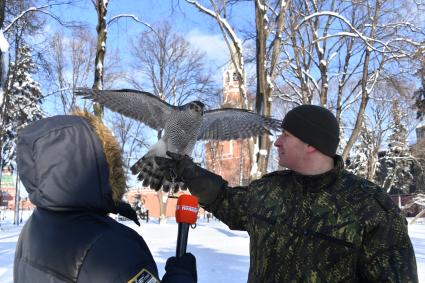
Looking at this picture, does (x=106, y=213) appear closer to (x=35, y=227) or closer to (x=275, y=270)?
(x=35, y=227)

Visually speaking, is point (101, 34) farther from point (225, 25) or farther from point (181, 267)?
point (181, 267)

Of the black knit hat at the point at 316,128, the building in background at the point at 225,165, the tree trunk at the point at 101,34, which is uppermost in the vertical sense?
the tree trunk at the point at 101,34

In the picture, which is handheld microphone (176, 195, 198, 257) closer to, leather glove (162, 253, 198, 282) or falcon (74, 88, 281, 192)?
leather glove (162, 253, 198, 282)

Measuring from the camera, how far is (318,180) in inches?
89.6

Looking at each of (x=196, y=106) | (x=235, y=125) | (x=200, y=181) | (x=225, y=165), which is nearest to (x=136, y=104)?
(x=196, y=106)

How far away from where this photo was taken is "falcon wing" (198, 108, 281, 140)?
17.7 feet

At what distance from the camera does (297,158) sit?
2.35 meters

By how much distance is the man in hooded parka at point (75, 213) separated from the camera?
135 cm

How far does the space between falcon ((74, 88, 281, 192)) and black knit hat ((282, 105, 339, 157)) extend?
1.40 metres

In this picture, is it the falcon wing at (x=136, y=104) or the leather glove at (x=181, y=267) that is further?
the falcon wing at (x=136, y=104)

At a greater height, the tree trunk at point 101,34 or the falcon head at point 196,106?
the tree trunk at point 101,34

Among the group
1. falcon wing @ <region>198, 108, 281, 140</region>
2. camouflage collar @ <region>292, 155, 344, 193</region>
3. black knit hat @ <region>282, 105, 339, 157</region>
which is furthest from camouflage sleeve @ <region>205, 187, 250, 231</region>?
falcon wing @ <region>198, 108, 281, 140</region>

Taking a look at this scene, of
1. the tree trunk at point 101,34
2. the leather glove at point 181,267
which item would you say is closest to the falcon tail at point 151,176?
the leather glove at point 181,267

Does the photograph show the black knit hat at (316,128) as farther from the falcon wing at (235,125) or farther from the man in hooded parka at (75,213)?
the falcon wing at (235,125)
